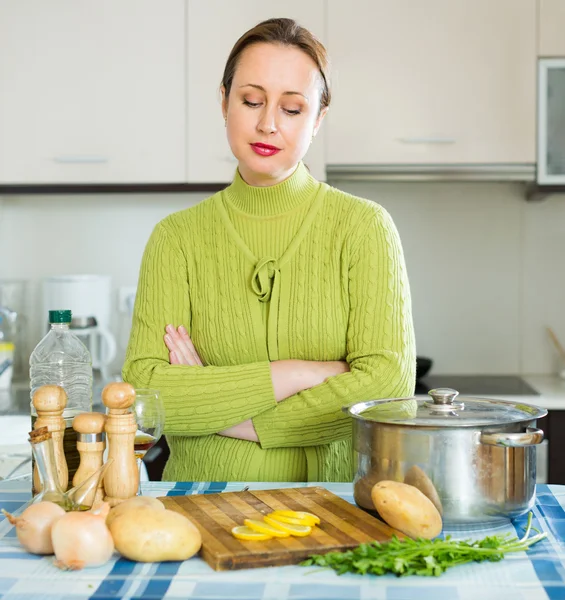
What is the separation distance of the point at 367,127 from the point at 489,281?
706 millimetres

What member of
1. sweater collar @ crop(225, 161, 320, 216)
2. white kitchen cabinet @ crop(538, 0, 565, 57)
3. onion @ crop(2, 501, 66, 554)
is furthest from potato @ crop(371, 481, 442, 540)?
white kitchen cabinet @ crop(538, 0, 565, 57)

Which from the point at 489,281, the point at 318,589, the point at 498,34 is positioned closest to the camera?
the point at 318,589

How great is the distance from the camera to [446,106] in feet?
8.95

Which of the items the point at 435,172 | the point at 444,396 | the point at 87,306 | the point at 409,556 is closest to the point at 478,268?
the point at 435,172

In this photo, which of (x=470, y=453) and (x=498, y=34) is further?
(x=498, y=34)

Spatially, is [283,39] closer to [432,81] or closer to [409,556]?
[409,556]

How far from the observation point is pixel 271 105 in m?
1.42

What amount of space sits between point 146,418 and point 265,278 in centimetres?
46

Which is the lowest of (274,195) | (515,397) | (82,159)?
(515,397)

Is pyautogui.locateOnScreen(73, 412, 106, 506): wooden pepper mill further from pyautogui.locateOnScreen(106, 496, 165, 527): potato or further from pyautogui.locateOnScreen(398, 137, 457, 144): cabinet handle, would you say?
pyautogui.locateOnScreen(398, 137, 457, 144): cabinet handle

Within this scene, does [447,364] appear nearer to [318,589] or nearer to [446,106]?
[446,106]

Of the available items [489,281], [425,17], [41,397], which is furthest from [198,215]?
[489,281]

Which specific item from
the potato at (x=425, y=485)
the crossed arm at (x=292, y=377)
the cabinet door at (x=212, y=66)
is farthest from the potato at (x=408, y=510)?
the cabinet door at (x=212, y=66)

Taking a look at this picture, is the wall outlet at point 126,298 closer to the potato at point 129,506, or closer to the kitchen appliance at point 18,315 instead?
the kitchen appliance at point 18,315
